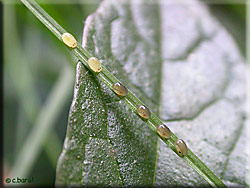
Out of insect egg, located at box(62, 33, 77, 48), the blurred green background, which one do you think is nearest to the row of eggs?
insect egg, located at box(62, 33, 77, 48)

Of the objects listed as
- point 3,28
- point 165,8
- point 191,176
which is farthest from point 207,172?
point 3,28

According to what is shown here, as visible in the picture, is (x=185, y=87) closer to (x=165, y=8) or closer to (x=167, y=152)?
(x=167, y=152)

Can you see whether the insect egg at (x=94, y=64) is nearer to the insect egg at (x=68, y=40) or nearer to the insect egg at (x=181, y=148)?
the insect egg at (x=68, y=40)

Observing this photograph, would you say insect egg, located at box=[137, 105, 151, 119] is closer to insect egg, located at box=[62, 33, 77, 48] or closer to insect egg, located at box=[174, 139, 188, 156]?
insect egg, located at box=[174, 139, 188, 156]

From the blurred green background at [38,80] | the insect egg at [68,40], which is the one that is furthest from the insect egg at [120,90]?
the blurred green background at [38,80]

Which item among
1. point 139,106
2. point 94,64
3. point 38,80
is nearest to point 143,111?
point 139,106

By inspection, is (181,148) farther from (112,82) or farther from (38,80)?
(38,80)
